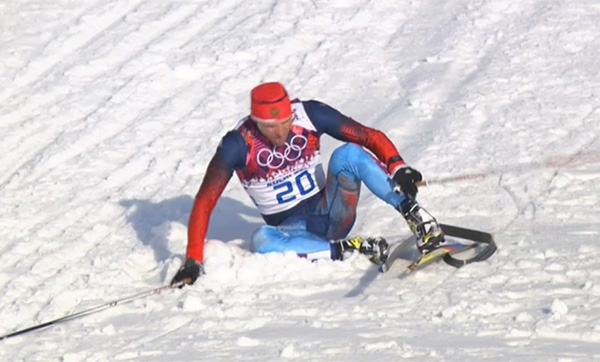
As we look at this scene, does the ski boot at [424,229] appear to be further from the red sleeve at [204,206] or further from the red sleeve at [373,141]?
the red sleeve at [204,206]

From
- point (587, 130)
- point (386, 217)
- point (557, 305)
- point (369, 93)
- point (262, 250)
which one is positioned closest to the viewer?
point (557, 305)

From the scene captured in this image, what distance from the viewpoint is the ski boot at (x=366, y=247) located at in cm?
642

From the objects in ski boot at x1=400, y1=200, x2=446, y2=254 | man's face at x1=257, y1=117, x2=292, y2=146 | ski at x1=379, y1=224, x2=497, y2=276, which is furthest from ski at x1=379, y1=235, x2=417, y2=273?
Result: man's face at x1=257, y1=117, x2=292, y2=146

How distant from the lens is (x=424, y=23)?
10.7 m

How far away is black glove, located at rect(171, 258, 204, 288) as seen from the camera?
6.28 meters

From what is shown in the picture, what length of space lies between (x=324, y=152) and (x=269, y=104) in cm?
240

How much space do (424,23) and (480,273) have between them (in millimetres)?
5021

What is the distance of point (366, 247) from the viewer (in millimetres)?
6496

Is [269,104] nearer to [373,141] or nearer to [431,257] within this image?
[373,141]

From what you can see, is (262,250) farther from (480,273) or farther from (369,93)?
(369,93)

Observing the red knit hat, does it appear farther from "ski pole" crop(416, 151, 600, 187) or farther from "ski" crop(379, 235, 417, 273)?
"ski pole" crop(416, 151, 600, 187)

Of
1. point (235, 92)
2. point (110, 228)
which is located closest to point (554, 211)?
point (110, 228)

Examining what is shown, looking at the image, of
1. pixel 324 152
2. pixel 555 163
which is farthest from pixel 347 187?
pixel 324 152

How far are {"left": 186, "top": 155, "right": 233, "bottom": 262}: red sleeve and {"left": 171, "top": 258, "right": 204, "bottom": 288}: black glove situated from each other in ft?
0.14
